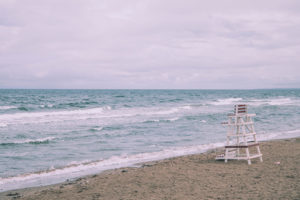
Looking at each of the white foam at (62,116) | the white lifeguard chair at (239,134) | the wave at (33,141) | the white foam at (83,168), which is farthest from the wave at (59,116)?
the white lifeguard chair at (239,134)

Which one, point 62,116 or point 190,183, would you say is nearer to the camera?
point 190,183

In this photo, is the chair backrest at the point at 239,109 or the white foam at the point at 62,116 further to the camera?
the white foam at the point at 62,116

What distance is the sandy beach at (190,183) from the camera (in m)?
7.18

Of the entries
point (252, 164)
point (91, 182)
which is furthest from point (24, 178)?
point (252, 164)

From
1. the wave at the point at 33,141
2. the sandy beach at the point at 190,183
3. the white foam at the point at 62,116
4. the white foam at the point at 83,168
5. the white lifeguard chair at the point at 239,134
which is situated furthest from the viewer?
the white foam at the point at 62,116

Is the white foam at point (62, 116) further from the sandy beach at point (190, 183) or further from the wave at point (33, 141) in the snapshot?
the sandy beach at point (190, 183)

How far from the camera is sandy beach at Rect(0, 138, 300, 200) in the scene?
23.6ft

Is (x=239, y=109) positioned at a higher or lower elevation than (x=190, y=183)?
higher

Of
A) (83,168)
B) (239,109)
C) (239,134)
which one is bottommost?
(83,168)

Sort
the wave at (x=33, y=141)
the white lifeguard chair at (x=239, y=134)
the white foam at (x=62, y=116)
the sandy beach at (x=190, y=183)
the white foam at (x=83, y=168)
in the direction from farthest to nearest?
1. the white foam at (x=62, y=116)
2. the wave at (x=33, y=141)
3. the white lifeguard chair at (x=239, y=134)
4. the white foam at (x=83, y=168)
5. the sandy beach at (x=190, y=183)

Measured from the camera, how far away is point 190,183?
8133 millimetres

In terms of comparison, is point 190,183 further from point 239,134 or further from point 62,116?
point 62,116

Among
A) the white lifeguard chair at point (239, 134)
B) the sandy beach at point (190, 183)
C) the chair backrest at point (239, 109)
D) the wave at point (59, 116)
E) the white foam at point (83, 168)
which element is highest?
the chair backrest at point (239, 109)

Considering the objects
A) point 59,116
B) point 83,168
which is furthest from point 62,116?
point 83,168
